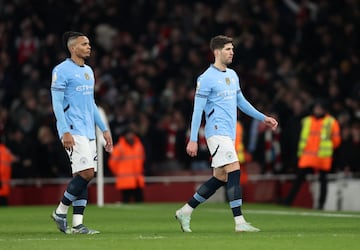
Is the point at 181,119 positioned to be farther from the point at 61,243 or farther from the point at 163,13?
the point at 61,243

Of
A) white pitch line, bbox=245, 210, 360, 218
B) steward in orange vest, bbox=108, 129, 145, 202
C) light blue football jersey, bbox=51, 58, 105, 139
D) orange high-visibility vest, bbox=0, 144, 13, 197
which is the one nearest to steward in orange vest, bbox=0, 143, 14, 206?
orange high-visibility vest, bbox=0, 144, 13, 197

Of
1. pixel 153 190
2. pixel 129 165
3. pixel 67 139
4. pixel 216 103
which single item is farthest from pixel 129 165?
pixel 67 139

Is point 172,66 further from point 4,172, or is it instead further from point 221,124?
point 221,124

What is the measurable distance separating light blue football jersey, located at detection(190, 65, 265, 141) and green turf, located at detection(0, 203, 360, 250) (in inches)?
50.7

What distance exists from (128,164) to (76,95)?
12125mm

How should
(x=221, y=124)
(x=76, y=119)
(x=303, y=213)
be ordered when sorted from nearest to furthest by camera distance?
1. (x=76, y=119)
2. (x=221, y=124)
3. (x=303, y=213)

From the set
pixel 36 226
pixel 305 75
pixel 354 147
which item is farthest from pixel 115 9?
pixel 36 226

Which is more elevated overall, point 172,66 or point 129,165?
point 172,66

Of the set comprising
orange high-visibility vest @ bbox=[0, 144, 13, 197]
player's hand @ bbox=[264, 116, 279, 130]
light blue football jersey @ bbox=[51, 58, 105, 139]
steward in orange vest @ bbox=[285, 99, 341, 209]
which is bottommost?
orange high-visibility vest @ bbox=[0, 144, 13, 197]

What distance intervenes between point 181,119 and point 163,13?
15.5ft

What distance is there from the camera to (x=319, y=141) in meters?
24.0

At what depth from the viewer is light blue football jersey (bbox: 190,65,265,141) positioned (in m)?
15.2

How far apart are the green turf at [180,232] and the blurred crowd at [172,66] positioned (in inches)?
212

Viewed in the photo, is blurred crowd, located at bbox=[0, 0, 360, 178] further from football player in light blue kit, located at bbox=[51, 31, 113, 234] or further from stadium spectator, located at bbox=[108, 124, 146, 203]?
football player in light blue kit, located at bbox=[51, 31, 113, 234]
